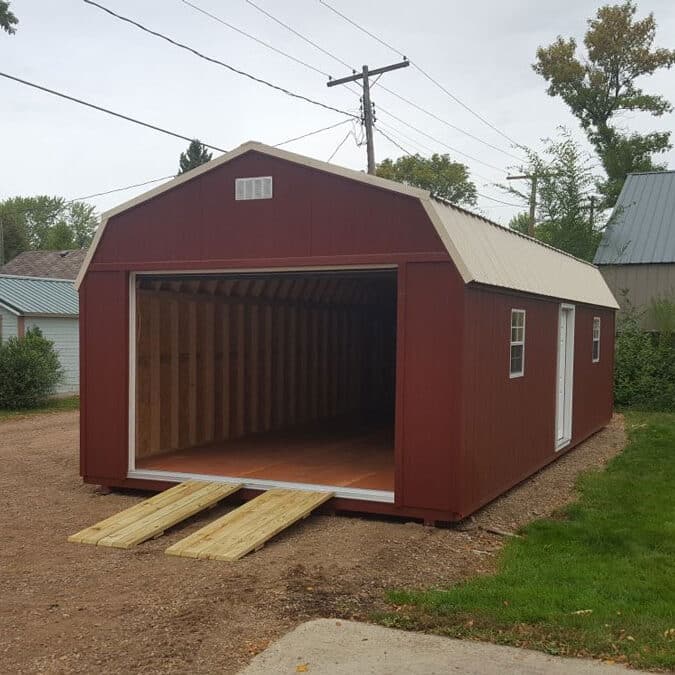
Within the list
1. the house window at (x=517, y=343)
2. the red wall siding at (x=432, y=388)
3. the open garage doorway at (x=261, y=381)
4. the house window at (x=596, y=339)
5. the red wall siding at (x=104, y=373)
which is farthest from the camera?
the house window at (x=596, y=339)

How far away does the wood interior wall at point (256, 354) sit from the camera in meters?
→ 9.44

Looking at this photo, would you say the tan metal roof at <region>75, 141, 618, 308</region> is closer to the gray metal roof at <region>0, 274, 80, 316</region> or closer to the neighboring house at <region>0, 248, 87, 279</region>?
the gray metal roof at <region>0, 274, 80, 316</region>

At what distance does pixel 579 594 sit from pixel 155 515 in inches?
144

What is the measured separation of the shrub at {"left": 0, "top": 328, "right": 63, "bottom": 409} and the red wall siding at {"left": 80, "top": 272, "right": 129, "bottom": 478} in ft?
32.2

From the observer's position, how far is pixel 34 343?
18094mm

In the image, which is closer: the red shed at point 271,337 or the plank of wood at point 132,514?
the plank of wood at point 132,514

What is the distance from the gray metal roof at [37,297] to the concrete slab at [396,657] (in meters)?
16.6

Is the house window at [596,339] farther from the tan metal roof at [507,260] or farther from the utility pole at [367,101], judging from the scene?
the utility pole at [367,101]

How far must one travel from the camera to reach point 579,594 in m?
5.27

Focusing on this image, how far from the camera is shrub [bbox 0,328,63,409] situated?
17453 millimetres

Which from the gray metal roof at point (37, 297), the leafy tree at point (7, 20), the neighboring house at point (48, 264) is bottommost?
the gray metal roof at point (37, 297)

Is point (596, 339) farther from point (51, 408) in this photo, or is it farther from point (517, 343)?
point (51, 408)

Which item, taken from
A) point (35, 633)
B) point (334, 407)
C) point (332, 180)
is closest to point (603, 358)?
point (334, 407)

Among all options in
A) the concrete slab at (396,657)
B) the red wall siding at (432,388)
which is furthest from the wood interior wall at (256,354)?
the concrete slab at (396,657)
